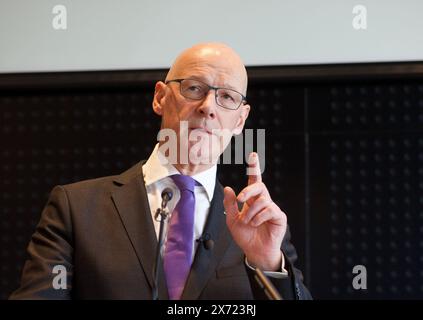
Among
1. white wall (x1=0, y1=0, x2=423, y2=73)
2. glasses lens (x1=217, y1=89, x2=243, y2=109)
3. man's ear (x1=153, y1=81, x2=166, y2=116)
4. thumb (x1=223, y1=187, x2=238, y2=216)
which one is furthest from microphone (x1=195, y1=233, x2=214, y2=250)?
white wall (x1=0, y1=0, x2=423, y2=73)

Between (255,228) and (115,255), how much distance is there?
396 millimetres

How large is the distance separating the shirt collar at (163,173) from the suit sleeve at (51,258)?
249 millimetres

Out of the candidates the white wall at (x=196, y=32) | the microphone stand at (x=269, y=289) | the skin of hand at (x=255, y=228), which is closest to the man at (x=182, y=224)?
the skin of hand at (x=255, y=228)

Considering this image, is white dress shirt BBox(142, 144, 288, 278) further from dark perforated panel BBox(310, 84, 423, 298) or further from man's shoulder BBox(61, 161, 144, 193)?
dark perforated panel BBox(310, 84, 423, 298)

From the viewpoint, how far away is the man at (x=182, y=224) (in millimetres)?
1672

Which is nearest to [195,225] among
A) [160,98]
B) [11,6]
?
[160,98]

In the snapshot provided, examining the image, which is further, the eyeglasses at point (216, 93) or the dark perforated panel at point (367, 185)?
the dark perforated panel at point (367, 185)

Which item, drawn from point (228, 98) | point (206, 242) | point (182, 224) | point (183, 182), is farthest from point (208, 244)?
point (228, 98)

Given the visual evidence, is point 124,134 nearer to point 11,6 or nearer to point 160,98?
point 11,6

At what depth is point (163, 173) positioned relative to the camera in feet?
6.37

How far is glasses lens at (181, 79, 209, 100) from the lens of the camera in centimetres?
195

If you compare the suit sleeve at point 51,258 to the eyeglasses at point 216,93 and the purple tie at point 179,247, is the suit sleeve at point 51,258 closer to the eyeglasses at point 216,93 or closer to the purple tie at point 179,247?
the purple tie at point 179,247

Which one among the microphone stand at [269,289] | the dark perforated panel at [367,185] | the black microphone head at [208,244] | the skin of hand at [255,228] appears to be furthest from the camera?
the dark perforated panel at [367,185]

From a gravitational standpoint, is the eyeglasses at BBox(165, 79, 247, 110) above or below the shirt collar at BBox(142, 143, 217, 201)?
above
